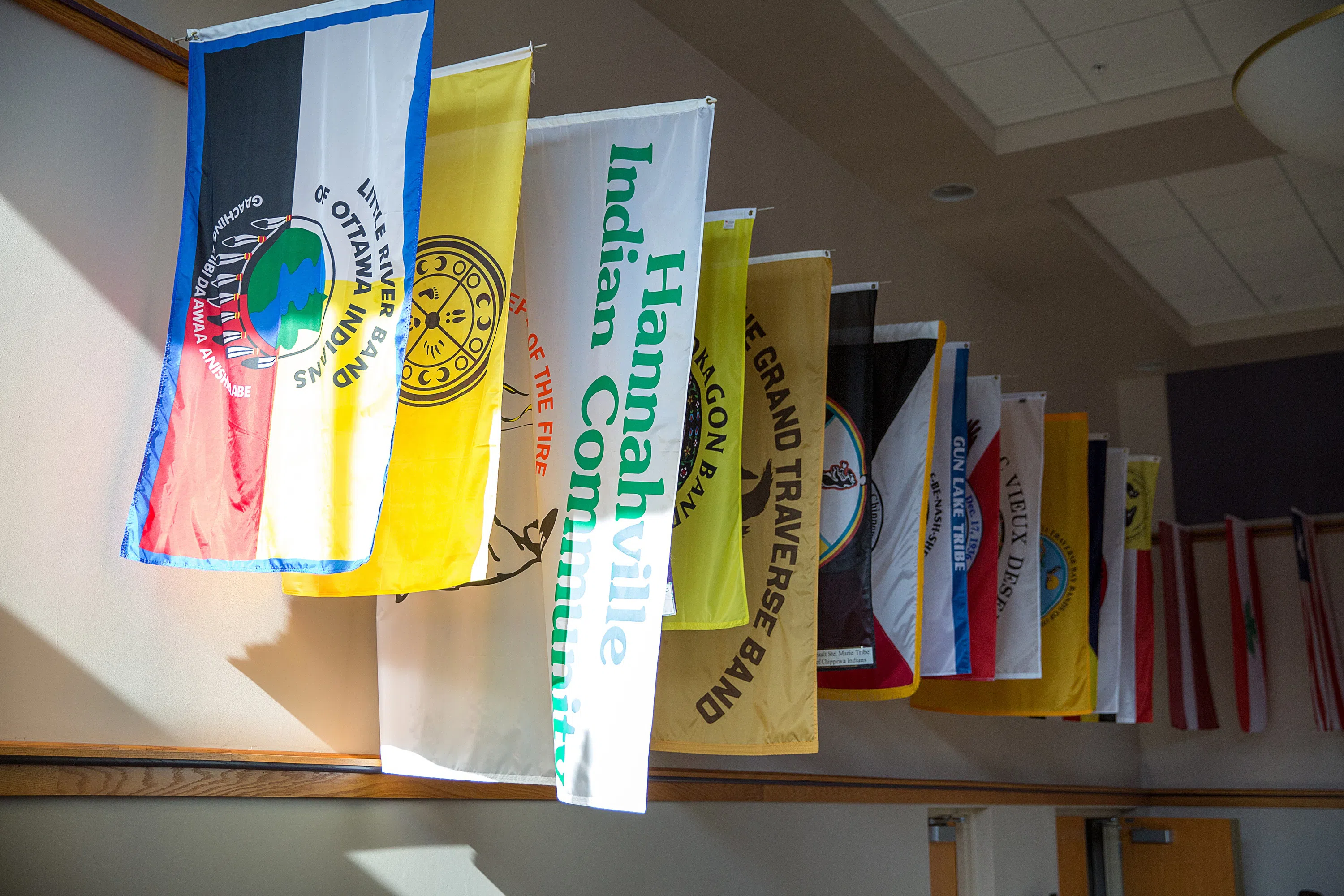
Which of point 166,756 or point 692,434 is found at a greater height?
point 692,434

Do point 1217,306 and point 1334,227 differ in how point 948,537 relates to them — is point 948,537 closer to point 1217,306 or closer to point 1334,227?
point 1334,227

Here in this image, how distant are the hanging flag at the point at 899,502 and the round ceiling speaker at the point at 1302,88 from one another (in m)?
1.36

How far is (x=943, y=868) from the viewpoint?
18.2ft

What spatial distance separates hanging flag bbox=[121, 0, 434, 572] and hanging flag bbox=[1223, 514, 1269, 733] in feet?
21.4

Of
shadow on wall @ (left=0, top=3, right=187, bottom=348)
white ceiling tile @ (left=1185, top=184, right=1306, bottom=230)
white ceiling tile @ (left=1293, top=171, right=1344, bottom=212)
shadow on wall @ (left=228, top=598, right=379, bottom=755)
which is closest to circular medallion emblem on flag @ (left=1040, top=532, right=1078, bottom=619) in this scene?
white ceiling tile @ (left=1185, top=184, right=1306, bottom=230)

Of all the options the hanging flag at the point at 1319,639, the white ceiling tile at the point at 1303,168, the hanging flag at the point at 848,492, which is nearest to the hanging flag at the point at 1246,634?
the hanging flag at the point at 1319,639

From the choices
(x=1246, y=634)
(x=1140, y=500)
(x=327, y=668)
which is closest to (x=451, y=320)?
(x=327, y=668)

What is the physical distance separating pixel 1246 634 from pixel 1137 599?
188 cm

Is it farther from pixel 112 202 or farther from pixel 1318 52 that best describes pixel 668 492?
pixel 1318 52

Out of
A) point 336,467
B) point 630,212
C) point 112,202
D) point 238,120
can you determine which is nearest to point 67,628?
point 336,467

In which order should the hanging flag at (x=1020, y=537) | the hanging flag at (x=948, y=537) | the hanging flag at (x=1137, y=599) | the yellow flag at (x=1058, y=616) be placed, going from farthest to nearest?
the hanging flag at (x=1137, y=599), the yellow flag at (x=1058, y=616), the hanging flag at (x=1020, y=537), the hanging flag at (x=948, y=537)

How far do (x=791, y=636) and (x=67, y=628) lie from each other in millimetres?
1693

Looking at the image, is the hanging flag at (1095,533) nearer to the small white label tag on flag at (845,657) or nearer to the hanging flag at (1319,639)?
the small white label tag on flag at (845,657)

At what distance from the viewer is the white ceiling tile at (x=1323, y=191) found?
18.0 feet
